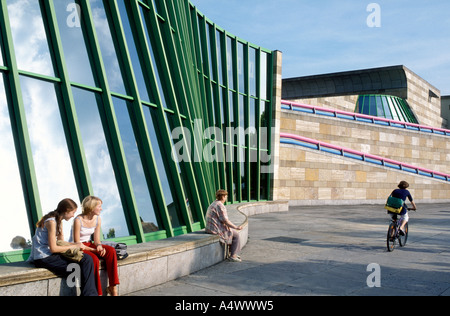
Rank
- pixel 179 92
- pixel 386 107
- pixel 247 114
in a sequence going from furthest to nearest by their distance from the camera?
pixel 386 107, pixel 247 114, pixel 179 92

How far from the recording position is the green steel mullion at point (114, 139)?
27.2ft

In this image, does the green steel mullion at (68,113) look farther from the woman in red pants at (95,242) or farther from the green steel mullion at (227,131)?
the green steel mullion at (227,131)

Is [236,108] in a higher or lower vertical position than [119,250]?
higher

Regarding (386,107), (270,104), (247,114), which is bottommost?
(247,114)

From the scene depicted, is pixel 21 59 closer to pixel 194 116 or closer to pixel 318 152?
pixel 194 116

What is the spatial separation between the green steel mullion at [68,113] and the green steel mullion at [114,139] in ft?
2.63

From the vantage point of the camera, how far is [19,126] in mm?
6703

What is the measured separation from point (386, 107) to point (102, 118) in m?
38.3

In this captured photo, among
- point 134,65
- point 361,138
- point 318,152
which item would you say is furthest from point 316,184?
point 134,65

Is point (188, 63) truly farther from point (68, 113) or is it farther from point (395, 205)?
point (395, 205)

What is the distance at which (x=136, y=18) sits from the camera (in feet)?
32.7

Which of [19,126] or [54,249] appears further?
[19,126]

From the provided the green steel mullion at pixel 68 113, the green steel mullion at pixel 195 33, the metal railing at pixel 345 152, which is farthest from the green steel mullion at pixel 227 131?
the green steel mullion at pixel 68 113

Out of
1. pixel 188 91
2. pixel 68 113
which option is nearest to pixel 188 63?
pixel 188 91
